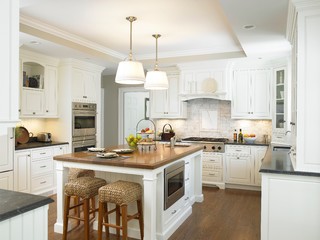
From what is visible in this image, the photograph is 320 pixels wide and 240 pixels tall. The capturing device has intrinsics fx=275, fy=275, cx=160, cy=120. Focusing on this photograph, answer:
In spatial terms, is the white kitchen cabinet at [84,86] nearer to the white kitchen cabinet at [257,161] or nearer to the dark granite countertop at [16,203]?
the white kitchen cabinet at [257,161]


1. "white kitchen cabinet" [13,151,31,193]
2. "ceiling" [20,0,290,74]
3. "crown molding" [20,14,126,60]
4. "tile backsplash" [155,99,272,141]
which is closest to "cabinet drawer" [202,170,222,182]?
"tile backsplash" [155,99,272,141]

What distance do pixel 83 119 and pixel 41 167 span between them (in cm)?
133

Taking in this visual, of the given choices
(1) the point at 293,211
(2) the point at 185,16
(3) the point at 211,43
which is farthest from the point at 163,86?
(1) the point at 293,211

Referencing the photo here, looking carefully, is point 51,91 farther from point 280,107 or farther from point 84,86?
point 280,107

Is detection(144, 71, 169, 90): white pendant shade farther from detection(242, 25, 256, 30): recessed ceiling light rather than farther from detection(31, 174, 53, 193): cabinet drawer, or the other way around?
detection(31, 174, 53, 193): cabinet drawer

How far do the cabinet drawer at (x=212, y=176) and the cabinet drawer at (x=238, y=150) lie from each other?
49 cm

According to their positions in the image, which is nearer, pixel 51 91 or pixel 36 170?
pixel 36 170

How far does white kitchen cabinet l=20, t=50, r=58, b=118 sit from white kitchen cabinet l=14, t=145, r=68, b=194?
26.3 inches

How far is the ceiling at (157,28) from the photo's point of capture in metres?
3.35

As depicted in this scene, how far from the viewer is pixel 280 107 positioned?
17.0ft

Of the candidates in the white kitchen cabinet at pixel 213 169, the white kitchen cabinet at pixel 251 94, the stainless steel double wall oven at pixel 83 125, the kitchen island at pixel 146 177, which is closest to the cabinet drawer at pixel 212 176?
the white kitchen cabinet at pixel 213 169

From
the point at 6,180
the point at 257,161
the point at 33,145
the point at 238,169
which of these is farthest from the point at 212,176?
the point at 6,180

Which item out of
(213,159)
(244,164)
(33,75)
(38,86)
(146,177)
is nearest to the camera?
(146,177)

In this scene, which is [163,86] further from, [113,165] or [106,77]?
[106,77]
